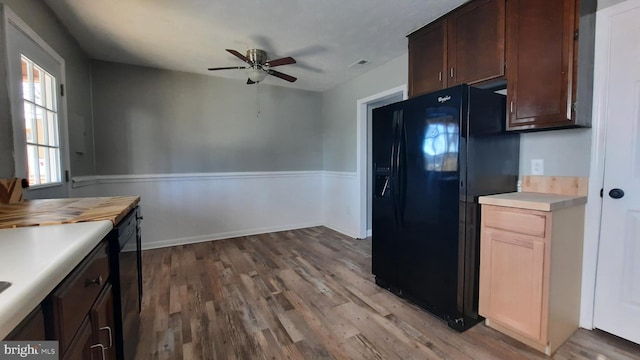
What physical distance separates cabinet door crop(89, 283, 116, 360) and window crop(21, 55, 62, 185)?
146 centimetres

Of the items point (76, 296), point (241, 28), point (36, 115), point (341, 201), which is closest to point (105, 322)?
point (76, 296)

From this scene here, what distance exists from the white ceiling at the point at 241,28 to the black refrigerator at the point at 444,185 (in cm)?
88

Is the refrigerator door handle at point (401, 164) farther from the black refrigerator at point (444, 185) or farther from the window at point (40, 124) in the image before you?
the window at point (40, 124)

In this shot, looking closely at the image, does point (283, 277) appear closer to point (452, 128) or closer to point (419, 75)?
point (452, 128)

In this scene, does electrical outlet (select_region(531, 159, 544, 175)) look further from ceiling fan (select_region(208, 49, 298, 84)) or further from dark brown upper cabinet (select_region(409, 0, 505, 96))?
ceiling fan (select_region(208, 49, 298, 84))

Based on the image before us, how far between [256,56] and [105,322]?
2653mm

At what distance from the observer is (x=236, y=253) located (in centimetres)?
346

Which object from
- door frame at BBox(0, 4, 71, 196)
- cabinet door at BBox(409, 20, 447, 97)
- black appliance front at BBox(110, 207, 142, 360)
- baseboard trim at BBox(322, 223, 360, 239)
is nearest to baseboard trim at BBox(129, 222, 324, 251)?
baseboard trim at BBox(322, 223, 360, 239)

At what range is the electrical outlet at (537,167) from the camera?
2.04 meters

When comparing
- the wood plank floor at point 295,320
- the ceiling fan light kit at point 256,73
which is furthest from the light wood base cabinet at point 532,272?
the ceiling fan light kit at point 256,73

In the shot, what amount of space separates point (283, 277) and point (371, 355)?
51.5 inches

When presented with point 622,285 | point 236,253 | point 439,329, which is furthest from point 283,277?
point 622,285

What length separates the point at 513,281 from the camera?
5.66 feet

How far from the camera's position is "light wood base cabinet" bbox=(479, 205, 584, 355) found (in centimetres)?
159
